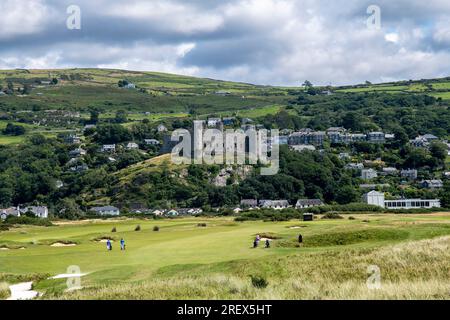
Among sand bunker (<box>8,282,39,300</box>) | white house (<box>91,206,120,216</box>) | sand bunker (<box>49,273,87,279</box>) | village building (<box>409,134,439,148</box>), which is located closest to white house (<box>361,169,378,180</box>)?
village building (<box>409,134,439,148</box>)

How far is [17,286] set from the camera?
1294 inches

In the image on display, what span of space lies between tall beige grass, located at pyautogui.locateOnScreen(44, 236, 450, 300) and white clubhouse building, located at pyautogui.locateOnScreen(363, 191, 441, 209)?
8686 centimetres

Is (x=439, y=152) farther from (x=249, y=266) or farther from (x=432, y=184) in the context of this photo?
(x=249, y=266)

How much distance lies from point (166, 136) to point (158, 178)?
1697 inches

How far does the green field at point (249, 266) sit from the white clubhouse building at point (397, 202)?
2908 inches

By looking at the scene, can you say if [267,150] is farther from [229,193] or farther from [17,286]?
[17,286]

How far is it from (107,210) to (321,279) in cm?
10382

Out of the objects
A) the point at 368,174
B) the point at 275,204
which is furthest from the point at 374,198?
the point at 368,174

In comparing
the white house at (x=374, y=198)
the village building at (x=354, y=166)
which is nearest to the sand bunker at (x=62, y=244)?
the white house at (x=374, y=198)

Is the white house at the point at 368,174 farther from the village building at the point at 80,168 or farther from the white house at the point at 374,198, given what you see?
the village building at the point at 80,168

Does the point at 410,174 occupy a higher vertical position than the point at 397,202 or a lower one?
higher

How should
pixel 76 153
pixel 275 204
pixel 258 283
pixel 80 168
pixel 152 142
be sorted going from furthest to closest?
pixel 152 142 < pixel 76 153 < pixel 80 168 < pixel 275 204 < pixel 258 283

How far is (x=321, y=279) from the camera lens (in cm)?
2961

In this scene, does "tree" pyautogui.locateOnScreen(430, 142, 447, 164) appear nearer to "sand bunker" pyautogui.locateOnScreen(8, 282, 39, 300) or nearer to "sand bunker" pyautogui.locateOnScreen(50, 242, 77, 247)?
"sand bunker" pyautogui.locateOnScreen(50, 242, 77, 247)
